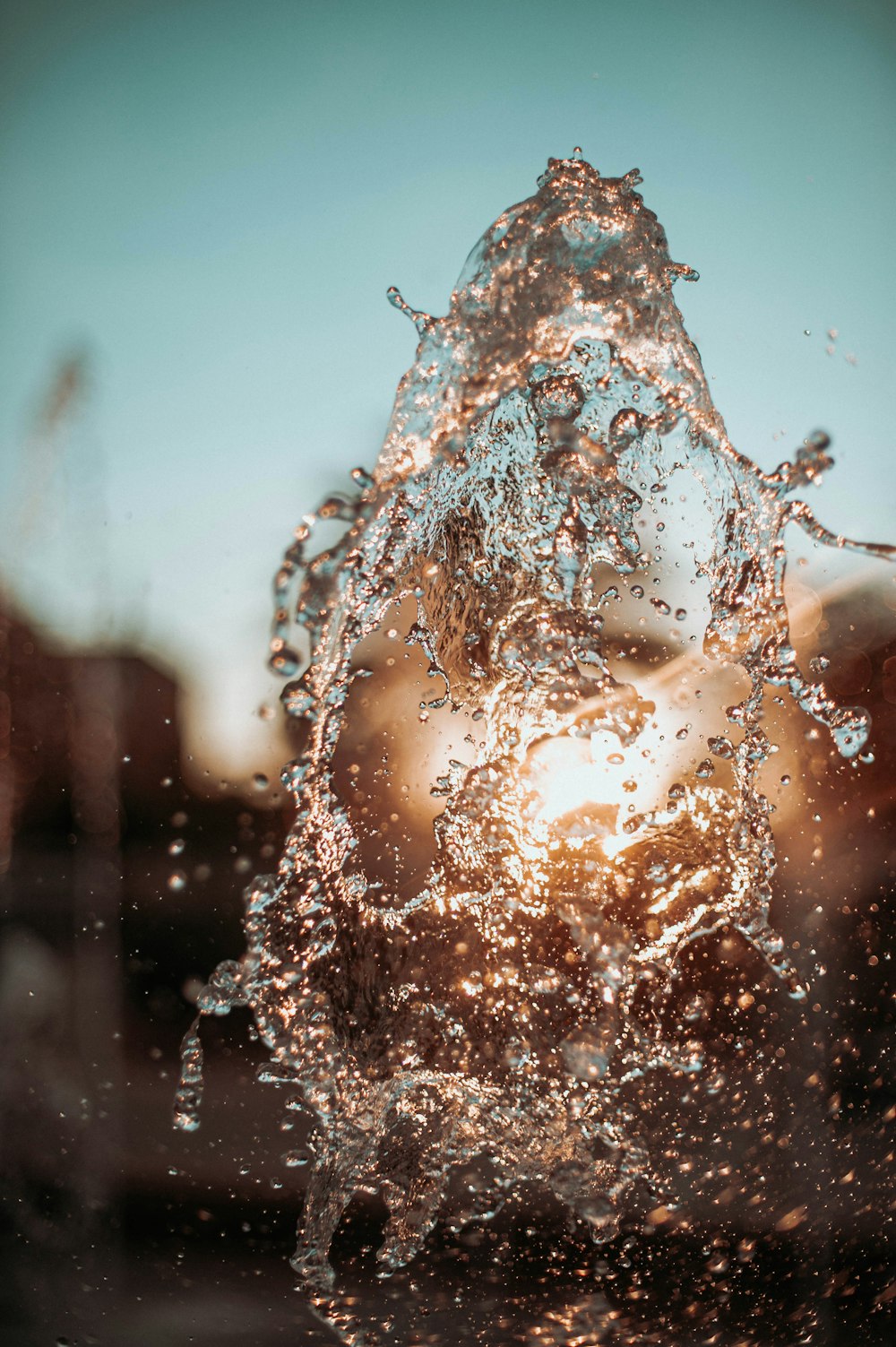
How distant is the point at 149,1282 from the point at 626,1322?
52cm

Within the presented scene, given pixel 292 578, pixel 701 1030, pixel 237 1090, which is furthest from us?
pixel 237 1090

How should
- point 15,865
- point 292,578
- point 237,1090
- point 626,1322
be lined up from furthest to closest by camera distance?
1. point 15,865
2. point 237,1090
3. point 626,1322
4. point 292,578

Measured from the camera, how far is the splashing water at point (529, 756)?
972mm

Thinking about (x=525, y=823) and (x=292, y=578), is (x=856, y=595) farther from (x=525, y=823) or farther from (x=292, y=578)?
(x=292, y=578)

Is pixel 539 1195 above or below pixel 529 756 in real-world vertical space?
below

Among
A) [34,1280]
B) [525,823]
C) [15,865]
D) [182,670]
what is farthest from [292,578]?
[15,865]

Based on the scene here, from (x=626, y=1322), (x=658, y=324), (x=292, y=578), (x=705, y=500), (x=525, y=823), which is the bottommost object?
(x=626, y=1322)

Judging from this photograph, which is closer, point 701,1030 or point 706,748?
point 706,748

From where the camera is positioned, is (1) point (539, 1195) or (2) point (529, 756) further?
(1) point (539, 1195)

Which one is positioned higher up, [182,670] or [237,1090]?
[182,670]

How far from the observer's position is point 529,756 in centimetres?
106

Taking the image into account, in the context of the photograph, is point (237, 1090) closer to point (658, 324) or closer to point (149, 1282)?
point (149, 1282)

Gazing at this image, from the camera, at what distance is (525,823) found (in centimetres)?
108

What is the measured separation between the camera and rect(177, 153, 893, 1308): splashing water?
972 mm
